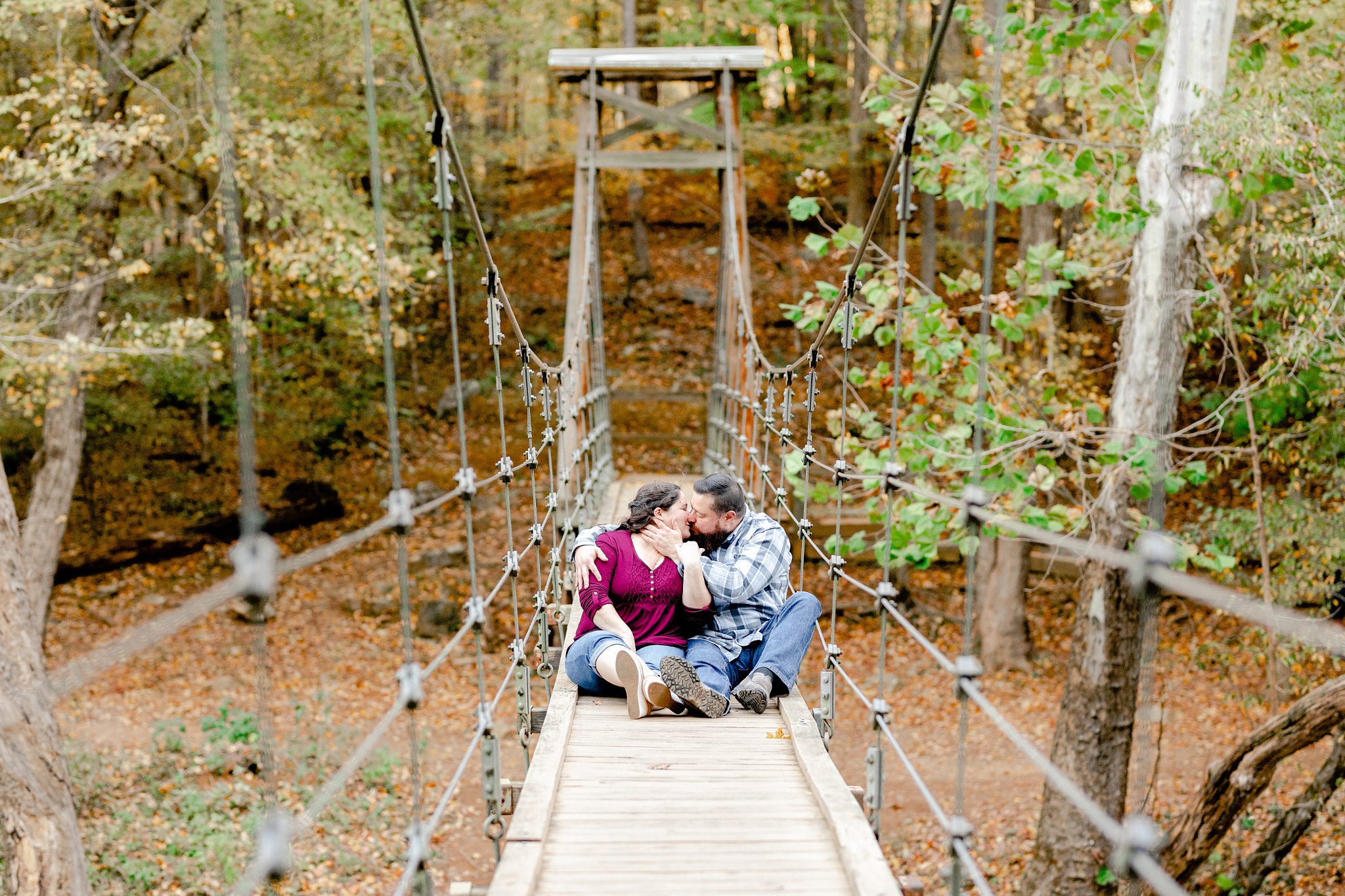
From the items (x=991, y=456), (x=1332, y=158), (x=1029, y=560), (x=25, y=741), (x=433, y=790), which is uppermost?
(x=1332, y=158)

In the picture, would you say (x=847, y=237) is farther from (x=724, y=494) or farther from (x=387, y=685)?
(x=387, y=685)

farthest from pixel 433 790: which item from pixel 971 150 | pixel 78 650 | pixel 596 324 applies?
pixel 971 150

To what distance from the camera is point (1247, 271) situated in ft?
28.3

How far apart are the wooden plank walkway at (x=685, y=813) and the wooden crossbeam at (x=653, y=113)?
4562mm

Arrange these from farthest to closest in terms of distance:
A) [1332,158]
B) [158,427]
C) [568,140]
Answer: [568,140] → [158,427] → [1332,158]

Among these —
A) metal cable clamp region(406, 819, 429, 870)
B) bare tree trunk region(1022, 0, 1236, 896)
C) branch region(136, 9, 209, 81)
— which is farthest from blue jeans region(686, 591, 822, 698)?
branch region(136, 9, 209, 81)

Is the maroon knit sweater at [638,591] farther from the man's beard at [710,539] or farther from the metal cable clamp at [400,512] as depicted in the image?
the metal cable clamp at [400,512]

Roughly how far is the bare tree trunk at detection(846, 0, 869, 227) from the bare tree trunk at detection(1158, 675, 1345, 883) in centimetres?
644

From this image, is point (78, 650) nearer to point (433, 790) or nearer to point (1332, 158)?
point (433, 790)

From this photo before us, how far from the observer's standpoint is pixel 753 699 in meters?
2.56

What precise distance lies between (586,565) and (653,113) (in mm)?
4283

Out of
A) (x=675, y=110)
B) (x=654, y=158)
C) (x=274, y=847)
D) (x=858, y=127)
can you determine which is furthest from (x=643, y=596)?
(x=858, y=127)

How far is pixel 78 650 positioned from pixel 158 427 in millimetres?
2539

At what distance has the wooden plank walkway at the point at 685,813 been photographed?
175 centimetres
